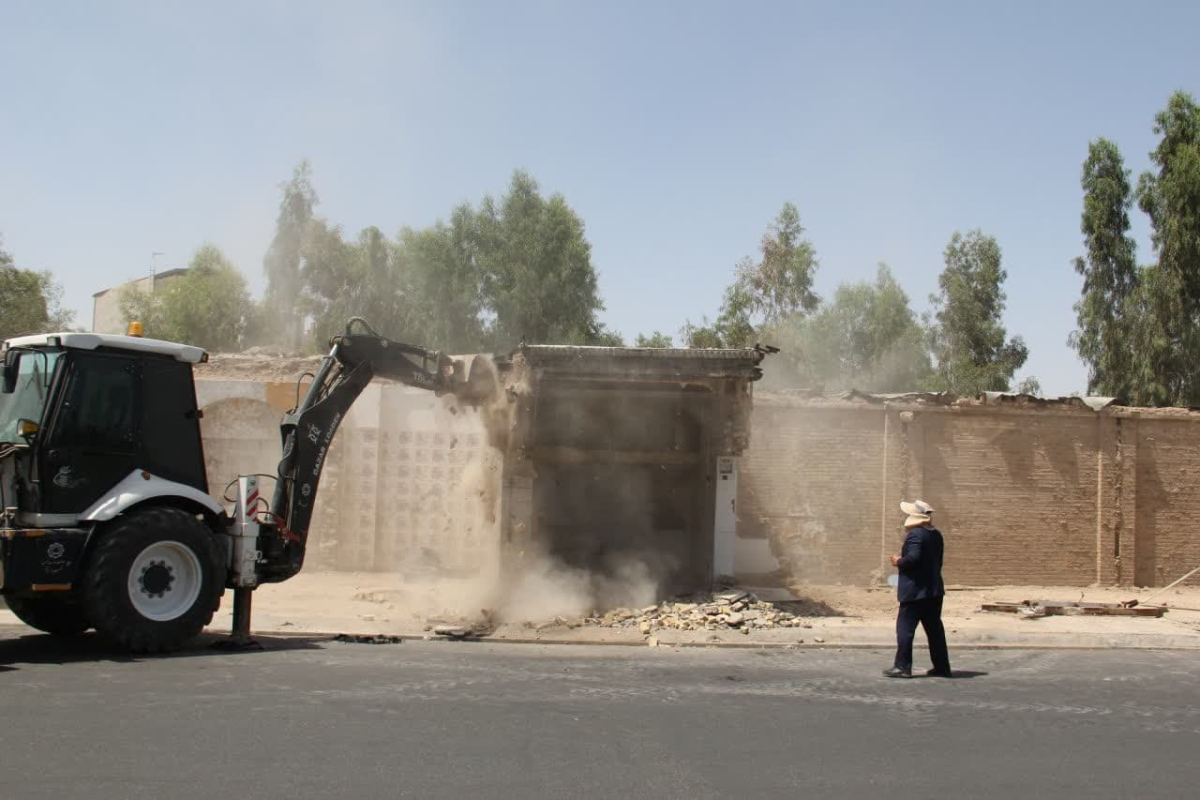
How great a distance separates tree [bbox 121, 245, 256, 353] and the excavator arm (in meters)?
34.4

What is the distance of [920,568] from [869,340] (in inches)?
1402

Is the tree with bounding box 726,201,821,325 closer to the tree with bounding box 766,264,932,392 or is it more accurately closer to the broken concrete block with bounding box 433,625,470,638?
the tree with bounding box 766,264,932,392

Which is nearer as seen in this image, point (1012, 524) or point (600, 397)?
point (600, 397)

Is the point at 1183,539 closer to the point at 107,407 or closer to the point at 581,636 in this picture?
the point at 581,636

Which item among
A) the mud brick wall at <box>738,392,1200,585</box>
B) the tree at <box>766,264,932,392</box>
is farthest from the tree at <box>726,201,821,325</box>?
the mud brick wall at <box>738,392,1200,585</box>

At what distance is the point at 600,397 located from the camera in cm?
1515

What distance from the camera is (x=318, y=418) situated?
11.4 metres

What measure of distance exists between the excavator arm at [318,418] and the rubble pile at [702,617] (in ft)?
10.5

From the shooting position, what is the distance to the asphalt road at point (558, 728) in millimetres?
5848

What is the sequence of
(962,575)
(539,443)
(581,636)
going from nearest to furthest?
(581,636) → (539,443) → (962,575)

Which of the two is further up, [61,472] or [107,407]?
[107,407]

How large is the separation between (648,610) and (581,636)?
130 centimetres

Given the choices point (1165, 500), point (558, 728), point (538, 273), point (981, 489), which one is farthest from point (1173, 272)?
point (558, 728)

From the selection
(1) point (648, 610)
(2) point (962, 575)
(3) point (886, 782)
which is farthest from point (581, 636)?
(2) point (962, 575)
